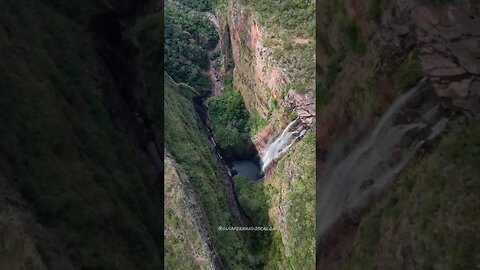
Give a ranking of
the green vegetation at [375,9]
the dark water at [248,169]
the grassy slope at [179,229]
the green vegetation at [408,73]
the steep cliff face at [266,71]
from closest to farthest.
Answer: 1. the green vegetation at [408,73]
2. the green vegetation at [375,9]
3. the grassy slope at [179,229]
4. the steep cliff face at [266,71]
5. the dark water at [248,169]

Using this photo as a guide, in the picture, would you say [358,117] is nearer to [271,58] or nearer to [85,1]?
[271,58]

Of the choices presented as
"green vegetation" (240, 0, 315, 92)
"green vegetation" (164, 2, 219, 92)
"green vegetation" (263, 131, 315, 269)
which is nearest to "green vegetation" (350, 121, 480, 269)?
"green vegetation" (263, 131, 315, 269)

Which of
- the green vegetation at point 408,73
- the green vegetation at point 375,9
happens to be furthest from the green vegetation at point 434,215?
the green vegetation at point 375,9

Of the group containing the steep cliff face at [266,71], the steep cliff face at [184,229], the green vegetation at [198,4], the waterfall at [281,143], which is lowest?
the steep cliff face at [184,229]

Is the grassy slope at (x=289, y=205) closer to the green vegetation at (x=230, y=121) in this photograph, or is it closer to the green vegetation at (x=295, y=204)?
the green vegetation at (x=295, y=204)

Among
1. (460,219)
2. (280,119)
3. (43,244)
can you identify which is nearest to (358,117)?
(460,219)
